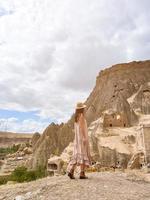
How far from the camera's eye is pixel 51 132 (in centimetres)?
5328

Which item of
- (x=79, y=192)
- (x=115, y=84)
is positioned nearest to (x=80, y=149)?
(x=79, y=192)

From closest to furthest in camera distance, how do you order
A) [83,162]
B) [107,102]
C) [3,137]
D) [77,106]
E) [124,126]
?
1. [83,162]
2. [77,106]
3. [124,126]
4. [107,102]
5. [3,137]

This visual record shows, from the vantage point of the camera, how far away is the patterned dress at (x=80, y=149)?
731cm

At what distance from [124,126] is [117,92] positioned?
75.7 ft

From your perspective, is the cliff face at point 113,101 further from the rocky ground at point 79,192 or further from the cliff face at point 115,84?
the rocky ground at point 79,192

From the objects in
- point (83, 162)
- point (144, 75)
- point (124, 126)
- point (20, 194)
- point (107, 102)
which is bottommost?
point (20, 194)

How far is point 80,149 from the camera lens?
24.0 feet

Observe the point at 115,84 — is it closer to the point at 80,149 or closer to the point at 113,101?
the point at 113,101

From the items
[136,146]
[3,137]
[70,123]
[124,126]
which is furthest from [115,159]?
[3,137]

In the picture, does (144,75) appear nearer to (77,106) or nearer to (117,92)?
(117,92)

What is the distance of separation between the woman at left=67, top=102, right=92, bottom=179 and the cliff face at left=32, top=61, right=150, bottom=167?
107 feet

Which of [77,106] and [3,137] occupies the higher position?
[3,137]

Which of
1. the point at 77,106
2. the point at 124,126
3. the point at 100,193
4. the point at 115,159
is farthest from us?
the point at 124,126

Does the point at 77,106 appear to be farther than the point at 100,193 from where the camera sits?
Yes
